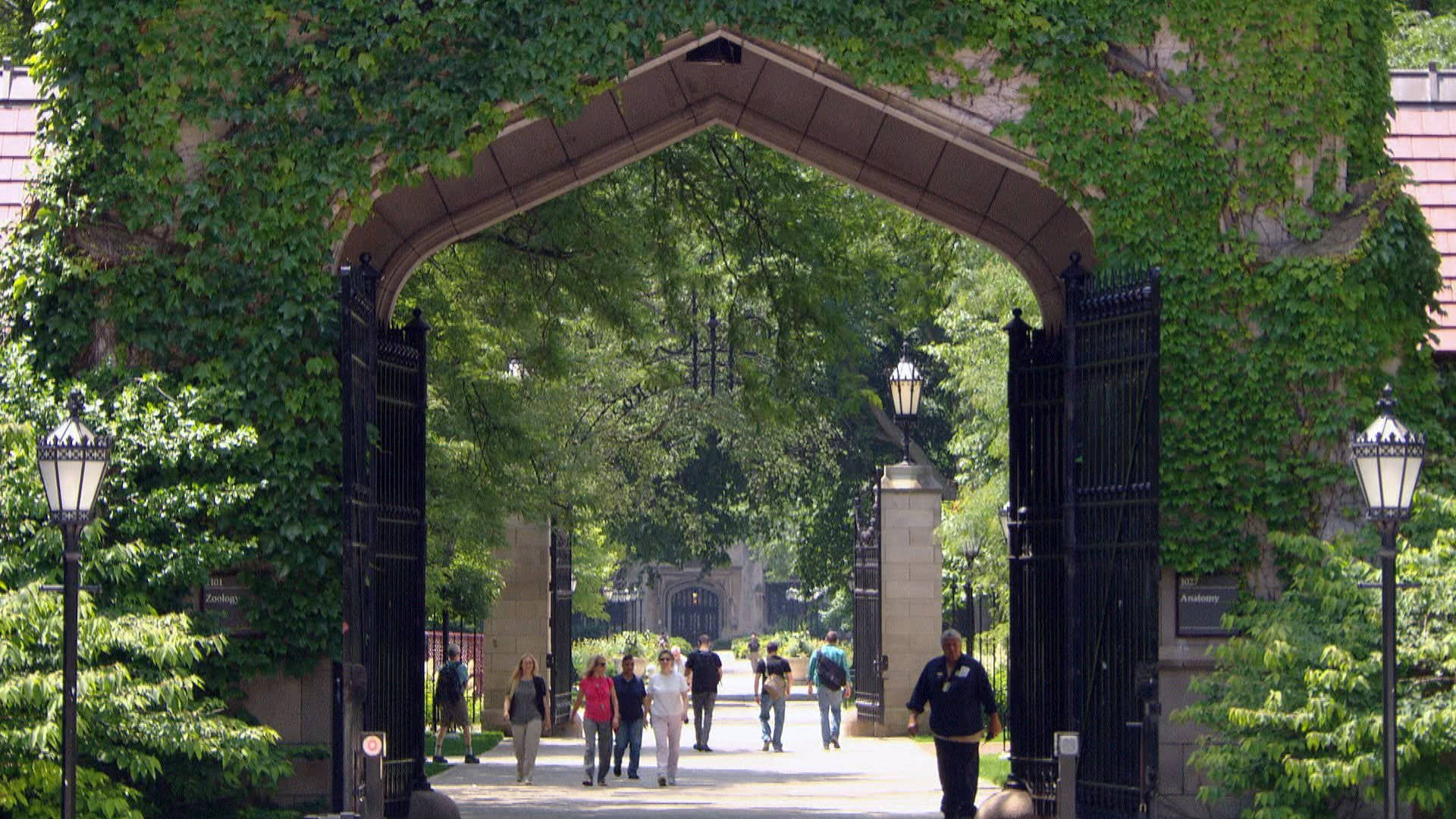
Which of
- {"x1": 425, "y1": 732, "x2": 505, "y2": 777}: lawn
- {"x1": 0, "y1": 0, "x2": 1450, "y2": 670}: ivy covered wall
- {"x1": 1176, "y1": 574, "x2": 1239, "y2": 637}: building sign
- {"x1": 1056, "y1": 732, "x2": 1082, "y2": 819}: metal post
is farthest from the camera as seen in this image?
{"x1": 425, "y1": 732, "x2": 505, "y2": 777}: lawn

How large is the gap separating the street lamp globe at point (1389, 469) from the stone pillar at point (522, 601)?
1891 cm

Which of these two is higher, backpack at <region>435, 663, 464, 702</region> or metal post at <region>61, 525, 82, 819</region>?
metal post at <region>61, 525, 82, 819</region>

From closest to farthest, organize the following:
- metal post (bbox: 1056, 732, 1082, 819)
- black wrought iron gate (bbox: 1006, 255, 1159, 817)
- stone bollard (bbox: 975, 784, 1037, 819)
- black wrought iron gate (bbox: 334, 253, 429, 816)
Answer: metal post (bbox: 1056, 732, 1082, 819), black wrought iron gate (bbox: 334, 253, 429, 816), black wrought iron gate (bbox: 1006, 255, 1159, 817), stone bollard (bbox: 975, 784, 1037, 819)

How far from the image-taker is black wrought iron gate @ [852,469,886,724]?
94.3ft

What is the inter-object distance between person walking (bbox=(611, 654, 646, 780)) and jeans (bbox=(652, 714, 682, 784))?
67cm

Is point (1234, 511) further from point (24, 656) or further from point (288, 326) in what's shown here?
point (24, 656)

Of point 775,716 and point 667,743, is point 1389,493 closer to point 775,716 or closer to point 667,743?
point 667,743

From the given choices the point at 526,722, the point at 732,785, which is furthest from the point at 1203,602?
the point at 526,722

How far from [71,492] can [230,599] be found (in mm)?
3541

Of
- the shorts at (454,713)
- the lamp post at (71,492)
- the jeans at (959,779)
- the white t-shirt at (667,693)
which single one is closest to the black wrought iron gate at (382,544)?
the lamp post at (71,492)

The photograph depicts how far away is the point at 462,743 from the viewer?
1105 inches

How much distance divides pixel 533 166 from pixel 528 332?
6515 mm

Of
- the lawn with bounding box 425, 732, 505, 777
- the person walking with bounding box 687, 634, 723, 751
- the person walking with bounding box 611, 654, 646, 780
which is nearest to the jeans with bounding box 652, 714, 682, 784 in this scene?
the person walking with bounding box 611, 654, 646, 780

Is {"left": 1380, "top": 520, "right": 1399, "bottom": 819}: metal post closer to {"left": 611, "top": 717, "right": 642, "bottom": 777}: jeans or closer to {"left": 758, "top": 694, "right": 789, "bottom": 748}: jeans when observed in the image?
{"left": 611, "top": 717, "right": 642, "bottom": 777}: jeans
